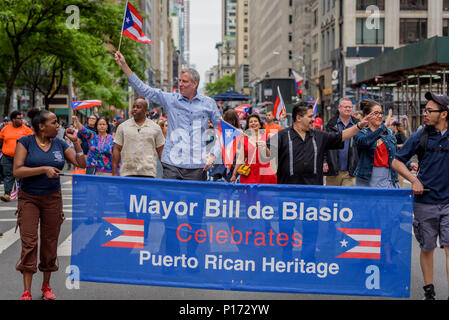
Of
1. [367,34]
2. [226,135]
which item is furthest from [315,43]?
[226,135]

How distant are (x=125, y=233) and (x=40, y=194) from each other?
1.04 m

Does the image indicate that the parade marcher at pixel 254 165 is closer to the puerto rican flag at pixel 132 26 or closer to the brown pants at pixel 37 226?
the puerto rican flag at pixel 132 26

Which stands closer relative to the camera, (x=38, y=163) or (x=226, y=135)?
(x=38, y=163)

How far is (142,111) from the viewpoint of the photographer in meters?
8.31

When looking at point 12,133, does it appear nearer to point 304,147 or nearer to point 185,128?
point 185,128

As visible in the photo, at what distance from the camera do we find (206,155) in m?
7.34

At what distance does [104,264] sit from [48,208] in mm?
905

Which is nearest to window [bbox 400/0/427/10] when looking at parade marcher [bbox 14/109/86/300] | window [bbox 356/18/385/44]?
window [bbox 356/18/385/44]

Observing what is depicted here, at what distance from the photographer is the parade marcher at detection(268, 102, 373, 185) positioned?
665cm

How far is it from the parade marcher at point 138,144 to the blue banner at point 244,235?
7.16 ft

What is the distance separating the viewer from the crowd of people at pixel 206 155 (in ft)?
20.5

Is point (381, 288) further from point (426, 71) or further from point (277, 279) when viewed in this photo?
point (426, 71)

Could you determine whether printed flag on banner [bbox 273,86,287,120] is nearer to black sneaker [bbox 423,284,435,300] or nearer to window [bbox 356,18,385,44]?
black sneaker [bbox 423,284,435,300]

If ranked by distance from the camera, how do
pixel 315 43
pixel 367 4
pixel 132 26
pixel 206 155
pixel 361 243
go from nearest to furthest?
1. pixel 361 243
2. pixel 206 155
3. pixel 132 26
4. pixel 367 4
5. pixel 315 43
